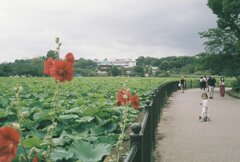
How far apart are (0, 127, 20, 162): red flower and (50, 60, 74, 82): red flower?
80cm

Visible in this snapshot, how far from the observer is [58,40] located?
7.22 feet

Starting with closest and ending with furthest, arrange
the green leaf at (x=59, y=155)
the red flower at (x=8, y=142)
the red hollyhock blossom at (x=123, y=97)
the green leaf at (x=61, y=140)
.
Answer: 1. the red flower at (x=8, y=142)
2. the red hollyhock blossom at (x=123, y=97)
3. the green leaf at (x=59, y=155)
4. the green leaf at (x=61, y=140)

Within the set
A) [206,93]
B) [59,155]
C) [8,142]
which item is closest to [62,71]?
[8,142]

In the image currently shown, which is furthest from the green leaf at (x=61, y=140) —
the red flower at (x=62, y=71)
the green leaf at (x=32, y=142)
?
the red flower at (x=62, y=71)

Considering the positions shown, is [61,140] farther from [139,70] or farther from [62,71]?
[139,70]

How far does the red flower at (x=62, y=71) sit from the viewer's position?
2.12m

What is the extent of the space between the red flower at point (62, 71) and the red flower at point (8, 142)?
2.63ft

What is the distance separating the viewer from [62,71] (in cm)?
214

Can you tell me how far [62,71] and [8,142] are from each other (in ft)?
2.85

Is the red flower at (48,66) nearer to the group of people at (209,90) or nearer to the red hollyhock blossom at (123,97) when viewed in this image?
the red hollyhock blossom at (123,97)

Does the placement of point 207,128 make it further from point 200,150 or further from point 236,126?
point 200,150

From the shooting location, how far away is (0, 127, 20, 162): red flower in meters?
1.28

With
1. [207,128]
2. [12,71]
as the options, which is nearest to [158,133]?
[207,128]

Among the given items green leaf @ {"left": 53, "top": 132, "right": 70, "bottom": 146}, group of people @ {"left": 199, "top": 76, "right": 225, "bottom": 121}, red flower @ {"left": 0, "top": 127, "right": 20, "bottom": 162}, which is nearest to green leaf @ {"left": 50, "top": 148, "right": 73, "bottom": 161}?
green leaf @ {"left": 53, "top": 132, "right": 70, "bottom": 146}
